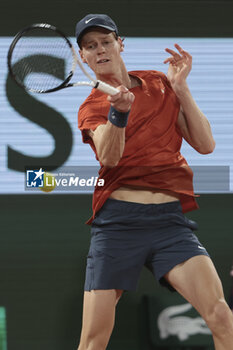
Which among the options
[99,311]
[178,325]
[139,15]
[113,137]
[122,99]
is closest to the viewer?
[122,99]

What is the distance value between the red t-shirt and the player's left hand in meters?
0.08

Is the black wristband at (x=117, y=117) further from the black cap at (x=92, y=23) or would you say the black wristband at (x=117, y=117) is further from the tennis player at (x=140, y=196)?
the black cap at (x=92, y=23)

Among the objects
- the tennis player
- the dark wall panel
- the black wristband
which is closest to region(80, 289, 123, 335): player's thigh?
the tennis player

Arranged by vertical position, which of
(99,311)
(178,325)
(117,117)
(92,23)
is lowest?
(178,325)

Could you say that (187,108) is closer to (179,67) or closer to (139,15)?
(179,67)

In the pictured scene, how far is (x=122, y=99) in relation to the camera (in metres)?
2.27

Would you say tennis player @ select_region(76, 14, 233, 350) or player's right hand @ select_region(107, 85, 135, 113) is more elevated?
player's right hand @ select_region(107, 85, 135, 113)

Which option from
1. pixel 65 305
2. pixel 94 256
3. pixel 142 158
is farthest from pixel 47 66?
pixel 65 305

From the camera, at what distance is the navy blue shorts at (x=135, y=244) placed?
8.38 feet

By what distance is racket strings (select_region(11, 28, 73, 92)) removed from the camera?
2787 mm

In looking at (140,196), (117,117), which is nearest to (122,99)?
(117,117)

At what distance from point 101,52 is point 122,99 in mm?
412

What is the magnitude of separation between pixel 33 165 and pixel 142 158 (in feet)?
4.38

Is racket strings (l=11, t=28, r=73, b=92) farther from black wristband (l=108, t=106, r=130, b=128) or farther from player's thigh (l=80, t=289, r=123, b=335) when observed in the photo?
player's thigh (l=80, t=289, r=123, b=335)
